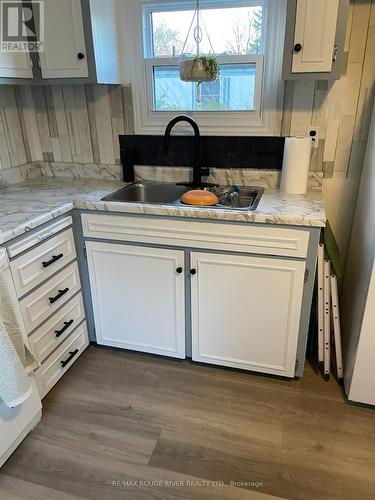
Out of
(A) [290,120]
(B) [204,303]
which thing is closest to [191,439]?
(B) [204,303]

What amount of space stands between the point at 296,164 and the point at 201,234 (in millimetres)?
646

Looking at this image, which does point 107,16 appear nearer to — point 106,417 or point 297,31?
point 297,31

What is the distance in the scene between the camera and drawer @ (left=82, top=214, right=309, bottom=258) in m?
1.60

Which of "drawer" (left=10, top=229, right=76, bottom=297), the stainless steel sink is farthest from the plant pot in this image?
"drawer" (left=10, top=229, right=76, bottom=297)

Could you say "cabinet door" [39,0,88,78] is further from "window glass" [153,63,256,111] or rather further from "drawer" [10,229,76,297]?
"drawer" [10,229,76,297]

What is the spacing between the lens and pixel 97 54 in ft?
6.09

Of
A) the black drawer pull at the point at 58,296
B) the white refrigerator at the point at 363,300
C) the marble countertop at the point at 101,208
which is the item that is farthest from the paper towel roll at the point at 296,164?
the black drawer pull at the point at 58,296

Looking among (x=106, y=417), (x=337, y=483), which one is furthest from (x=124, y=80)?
(x=337, y=483)

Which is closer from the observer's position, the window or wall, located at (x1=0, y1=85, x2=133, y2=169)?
the window

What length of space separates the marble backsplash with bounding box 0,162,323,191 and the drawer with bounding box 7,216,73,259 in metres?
0.62

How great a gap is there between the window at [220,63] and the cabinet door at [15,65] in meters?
0.60

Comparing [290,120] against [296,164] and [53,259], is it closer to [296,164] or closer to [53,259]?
[296,164]

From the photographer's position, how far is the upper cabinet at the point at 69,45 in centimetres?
180

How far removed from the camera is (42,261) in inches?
66.0
